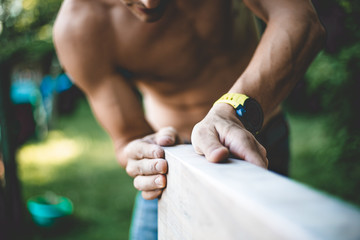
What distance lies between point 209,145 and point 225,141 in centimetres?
4

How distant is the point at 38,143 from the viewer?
18.1ft

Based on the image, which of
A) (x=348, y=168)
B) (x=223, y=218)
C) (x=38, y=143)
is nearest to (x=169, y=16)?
(x=223, y=218)

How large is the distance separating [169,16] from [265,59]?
54 centimetres

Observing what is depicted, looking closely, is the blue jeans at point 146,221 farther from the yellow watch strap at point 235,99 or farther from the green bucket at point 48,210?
the green bucket at point 48,210

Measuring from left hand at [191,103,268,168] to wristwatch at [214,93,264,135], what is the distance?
0.13 ft

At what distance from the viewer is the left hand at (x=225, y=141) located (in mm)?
529

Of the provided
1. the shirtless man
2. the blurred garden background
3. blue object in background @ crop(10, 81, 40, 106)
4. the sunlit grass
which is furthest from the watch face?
blue object in background @ crop(10, 81, 40, 106)

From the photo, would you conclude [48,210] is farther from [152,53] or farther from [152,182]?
[152,182]

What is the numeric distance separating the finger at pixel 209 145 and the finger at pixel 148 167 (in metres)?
0.11

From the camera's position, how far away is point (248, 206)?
0.33 m

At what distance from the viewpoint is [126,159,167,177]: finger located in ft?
2.20

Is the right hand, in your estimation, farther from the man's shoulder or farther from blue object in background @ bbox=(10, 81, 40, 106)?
blue object in background @ bbox=(10, 81, 40, 106)

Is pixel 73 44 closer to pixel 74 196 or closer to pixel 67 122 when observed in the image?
pixel 74 196

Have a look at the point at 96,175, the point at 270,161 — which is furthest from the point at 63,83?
the point at 270,161
